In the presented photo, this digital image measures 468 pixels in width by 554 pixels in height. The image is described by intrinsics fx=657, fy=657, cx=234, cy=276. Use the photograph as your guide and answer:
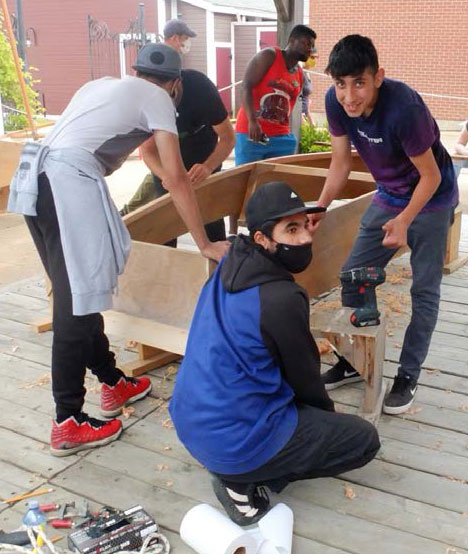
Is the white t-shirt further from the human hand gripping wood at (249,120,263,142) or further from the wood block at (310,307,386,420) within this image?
the human hand gripping wood at (249,120,263,142)

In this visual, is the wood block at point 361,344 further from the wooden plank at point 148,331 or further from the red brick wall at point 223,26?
the red brick wall at point 223,26

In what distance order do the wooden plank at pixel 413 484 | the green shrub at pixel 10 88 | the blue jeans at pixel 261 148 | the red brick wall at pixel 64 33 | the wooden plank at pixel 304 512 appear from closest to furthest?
the wooden plank at pixel 304 512 → the wooden plank at pixel 413 484 → the blue jeans at pixel 261 148 → the green shrub at pixel 10 88 → the red brick wall at pixel 64 33

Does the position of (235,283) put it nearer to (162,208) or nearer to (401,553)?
(401,553)

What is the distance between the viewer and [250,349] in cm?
215

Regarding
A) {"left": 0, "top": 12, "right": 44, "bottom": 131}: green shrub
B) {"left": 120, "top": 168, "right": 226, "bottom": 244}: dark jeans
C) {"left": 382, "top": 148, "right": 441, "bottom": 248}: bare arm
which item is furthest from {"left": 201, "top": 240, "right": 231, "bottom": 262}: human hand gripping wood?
{"left": 0, "top": 12, "right": 44, "bottom": 131}: green shrub

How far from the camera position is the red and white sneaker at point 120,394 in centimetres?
314

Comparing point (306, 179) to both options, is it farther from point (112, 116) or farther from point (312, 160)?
point (112, 116)

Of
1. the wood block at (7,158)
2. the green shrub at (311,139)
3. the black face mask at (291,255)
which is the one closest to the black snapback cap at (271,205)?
the black face mask at (291,255)

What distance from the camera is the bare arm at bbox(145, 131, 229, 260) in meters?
2.65

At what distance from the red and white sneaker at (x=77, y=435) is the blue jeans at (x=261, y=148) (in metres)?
3.04

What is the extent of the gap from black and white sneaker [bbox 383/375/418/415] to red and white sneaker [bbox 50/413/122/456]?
1.29 meters

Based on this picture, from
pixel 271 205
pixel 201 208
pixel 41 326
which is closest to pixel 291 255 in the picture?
pixel 271 205

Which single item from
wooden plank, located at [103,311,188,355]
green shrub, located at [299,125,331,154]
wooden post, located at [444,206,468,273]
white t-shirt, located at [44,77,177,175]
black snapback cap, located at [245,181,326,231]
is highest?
white t-shirt, located at [44,77,177,175]

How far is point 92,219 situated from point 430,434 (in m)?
1.75
